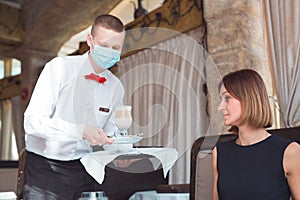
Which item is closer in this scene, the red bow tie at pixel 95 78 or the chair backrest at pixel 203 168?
the chair backrest at pixel 203 168

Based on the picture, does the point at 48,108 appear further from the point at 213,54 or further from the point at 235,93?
the point at 213,54

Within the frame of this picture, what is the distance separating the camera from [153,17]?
399 cm

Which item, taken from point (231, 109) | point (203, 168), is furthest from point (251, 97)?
point (203, 168)

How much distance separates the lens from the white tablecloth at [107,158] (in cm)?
145

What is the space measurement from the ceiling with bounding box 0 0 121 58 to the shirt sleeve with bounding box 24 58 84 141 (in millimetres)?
3137

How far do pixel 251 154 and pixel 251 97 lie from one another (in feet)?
0.70

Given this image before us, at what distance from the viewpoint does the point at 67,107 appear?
162 centimetres

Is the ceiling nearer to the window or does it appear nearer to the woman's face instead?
the window

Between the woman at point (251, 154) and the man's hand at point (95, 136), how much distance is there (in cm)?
45

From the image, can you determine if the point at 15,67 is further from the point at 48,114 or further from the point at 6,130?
the point at 48,114

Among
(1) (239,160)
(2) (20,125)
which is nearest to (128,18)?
(2) (20,125)

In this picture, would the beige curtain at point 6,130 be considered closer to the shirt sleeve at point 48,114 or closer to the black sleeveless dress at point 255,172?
the shirt sleeve at point 48,114

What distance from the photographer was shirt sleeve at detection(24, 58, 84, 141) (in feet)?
4.86

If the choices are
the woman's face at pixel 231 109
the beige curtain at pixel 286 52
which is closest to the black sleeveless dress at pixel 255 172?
the woman's face at pixel 231 109
